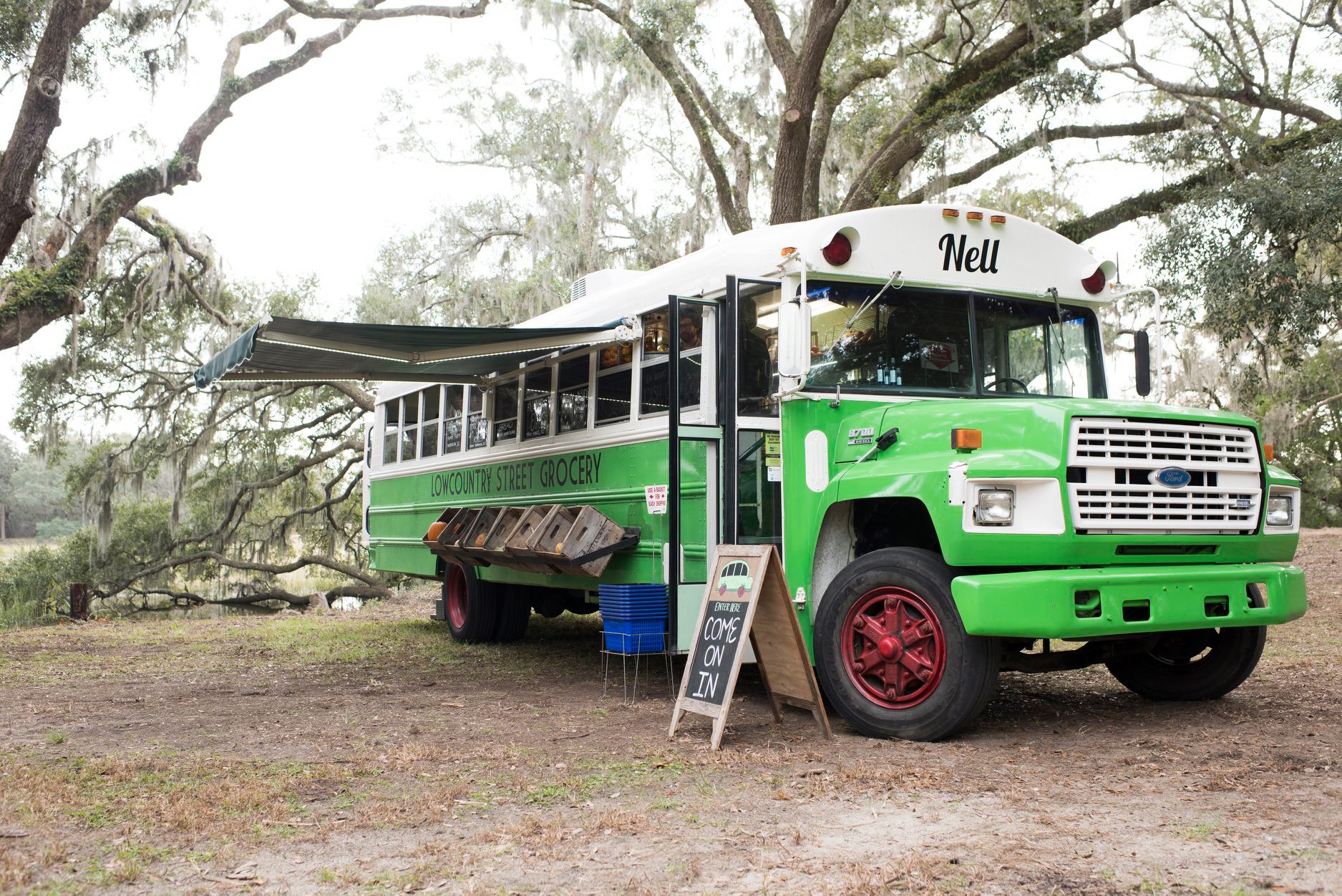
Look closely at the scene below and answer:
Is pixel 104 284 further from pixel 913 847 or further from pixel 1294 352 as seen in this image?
pixel 913 847

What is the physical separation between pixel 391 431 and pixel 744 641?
7.72 metres

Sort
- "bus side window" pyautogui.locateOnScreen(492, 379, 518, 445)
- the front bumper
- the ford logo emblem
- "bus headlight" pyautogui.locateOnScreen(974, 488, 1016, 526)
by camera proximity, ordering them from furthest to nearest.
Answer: "bus side window" pyautogui.locateOnScreen(492, 379, 518, 445), the ford logo emblem, "bus headlight" pyautogui.locateOnScreen(974, 488, 1016, 526), the front bumper

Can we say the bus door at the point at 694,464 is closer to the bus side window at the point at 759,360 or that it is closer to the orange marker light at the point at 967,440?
the bus side window at the point at 759,360

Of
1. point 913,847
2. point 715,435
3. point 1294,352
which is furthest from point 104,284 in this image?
point 913,847

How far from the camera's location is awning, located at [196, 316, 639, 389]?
730 cm

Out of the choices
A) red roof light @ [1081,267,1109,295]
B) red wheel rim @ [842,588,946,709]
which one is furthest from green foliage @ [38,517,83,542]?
red roof light @ [1081,267,1109,295]

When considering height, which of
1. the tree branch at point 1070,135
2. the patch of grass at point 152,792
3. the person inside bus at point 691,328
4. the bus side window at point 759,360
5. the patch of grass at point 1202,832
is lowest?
the patch of grass at point 152,792

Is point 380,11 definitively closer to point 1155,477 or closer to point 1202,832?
point 1155,477

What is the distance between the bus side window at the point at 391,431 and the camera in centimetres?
1223

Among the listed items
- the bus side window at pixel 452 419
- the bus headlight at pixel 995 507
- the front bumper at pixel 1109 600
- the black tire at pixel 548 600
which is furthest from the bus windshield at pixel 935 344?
the bus side window at pixel 452 419

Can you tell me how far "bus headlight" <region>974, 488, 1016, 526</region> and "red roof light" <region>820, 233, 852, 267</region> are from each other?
5.54 feet

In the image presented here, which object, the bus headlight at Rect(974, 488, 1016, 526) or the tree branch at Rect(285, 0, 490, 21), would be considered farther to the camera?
the tree branch at Rect(285, 0, 490, 21)

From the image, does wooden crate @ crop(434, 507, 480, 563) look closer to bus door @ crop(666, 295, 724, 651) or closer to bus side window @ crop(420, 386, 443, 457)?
bus side window @ crop(420, 386, 443, 457)

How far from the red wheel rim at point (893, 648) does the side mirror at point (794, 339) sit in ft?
4.02
